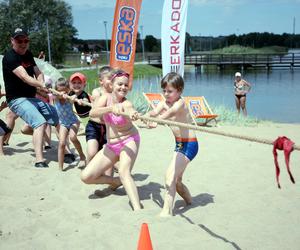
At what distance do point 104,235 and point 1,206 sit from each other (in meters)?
1.44

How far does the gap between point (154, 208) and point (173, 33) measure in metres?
7.00

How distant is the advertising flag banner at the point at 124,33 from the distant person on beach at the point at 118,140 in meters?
5.47

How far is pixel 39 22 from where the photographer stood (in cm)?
5038

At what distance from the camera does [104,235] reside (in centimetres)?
358

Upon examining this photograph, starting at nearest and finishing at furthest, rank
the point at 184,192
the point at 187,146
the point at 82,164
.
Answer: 1. the point at 187,146
2. the point at 184,192
3. the point at 82,164

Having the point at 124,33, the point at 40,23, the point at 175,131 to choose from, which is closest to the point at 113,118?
the point at 175,131

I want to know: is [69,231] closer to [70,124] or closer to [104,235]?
[104,235]

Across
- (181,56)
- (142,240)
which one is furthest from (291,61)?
(142,240)

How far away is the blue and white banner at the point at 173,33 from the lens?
33.6 ft

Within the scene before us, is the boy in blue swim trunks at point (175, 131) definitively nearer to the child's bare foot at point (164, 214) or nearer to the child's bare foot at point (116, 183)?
the child's bare foot at point (164, 214)

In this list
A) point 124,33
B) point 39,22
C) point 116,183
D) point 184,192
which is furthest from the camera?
point 39,22

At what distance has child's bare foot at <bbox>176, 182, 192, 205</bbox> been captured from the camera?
439 cm

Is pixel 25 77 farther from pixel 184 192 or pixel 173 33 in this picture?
pixel 173 33

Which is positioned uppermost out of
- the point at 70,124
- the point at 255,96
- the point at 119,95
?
the point at 119,95
